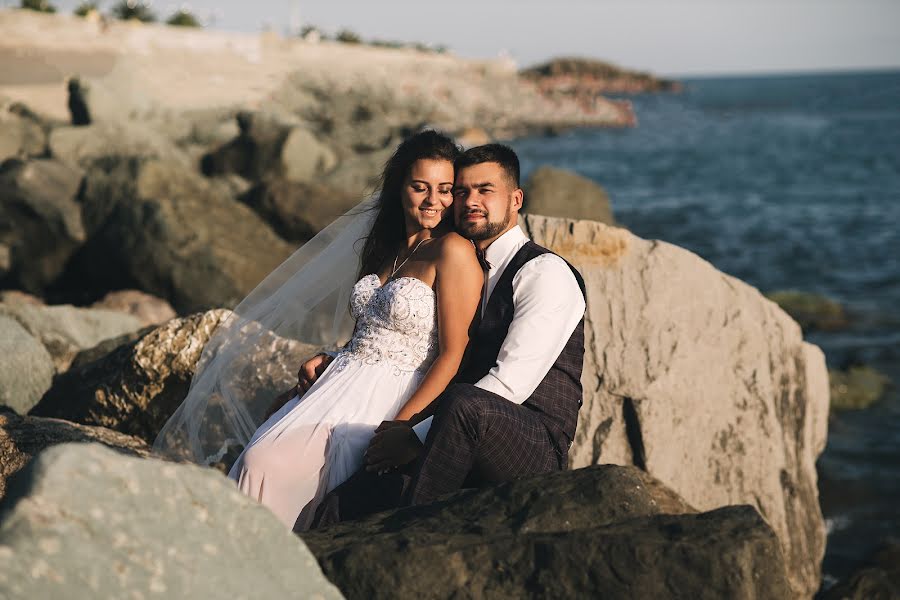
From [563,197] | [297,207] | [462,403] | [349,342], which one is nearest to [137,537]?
[462,403]

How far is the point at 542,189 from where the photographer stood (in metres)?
12.9

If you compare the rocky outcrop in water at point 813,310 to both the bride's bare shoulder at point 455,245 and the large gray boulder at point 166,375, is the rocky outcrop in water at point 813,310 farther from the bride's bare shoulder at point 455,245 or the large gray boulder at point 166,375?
the bride's bare shoulder at point 455,245

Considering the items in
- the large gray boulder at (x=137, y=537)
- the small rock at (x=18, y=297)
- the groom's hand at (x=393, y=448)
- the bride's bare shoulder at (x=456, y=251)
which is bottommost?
the small rock at (x=18, y=297)

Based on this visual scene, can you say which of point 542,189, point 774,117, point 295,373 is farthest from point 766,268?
point 774,117

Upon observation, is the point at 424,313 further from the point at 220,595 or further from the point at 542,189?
the point at 542,189

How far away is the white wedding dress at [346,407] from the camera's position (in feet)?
13.3

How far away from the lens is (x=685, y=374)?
5305 millimetres

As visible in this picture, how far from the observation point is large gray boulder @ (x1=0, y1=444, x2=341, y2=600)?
1.97 meters

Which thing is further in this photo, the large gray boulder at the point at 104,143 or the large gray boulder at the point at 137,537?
the large gray boulder at the point at 104,143

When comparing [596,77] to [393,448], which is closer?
[393,448]

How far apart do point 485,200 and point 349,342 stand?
1.04 meters

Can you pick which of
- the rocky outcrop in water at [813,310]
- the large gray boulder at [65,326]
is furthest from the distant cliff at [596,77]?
the large gray boulder at [65,326]

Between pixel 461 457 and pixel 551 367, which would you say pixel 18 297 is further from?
pixel 461 457

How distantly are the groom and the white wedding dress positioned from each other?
0.49ft
